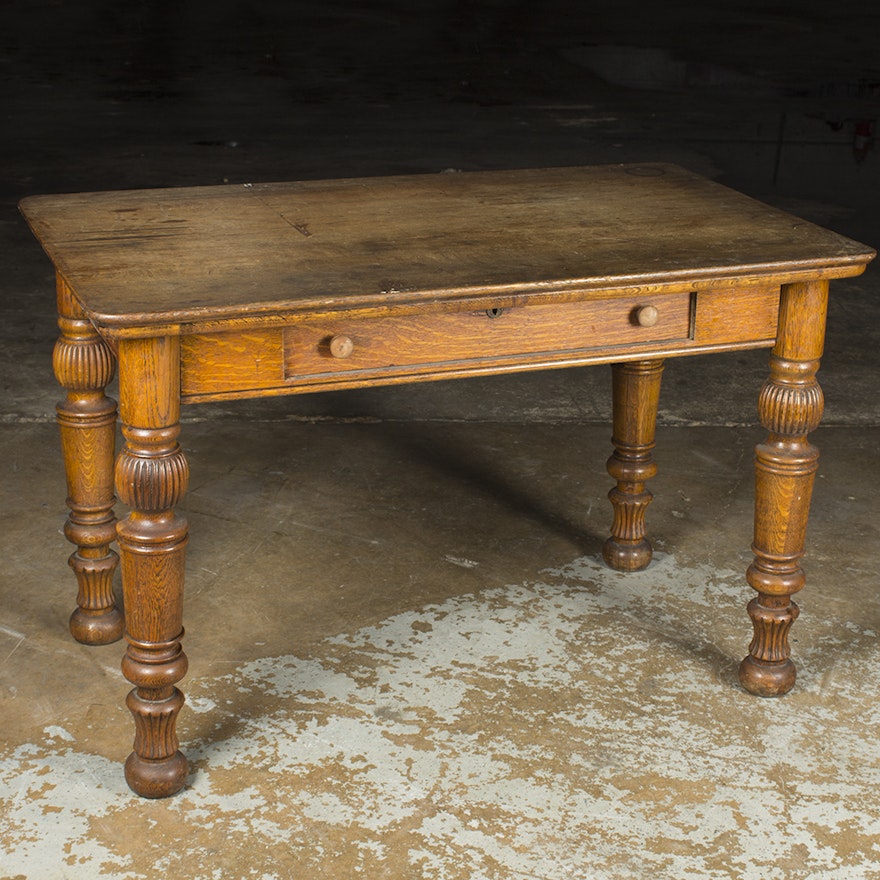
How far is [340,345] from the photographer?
2.05 metres

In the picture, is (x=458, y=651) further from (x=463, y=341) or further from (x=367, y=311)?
(x=367, y=311)

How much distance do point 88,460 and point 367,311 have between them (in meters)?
0.78

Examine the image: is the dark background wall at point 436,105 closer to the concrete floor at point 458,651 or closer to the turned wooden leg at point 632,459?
the concrete floor at point 458,651

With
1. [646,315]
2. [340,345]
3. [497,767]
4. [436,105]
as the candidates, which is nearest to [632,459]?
[646,315]

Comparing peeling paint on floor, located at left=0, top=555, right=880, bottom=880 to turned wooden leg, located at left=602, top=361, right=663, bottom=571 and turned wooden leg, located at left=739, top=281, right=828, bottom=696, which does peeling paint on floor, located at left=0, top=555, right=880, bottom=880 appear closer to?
turned wooden leg, located at left=739, top=281, right=828, bottom=696

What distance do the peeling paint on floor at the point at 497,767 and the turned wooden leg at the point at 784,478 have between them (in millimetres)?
98

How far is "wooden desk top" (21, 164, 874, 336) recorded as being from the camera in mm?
2002

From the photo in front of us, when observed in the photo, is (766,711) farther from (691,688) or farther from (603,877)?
(603,877)

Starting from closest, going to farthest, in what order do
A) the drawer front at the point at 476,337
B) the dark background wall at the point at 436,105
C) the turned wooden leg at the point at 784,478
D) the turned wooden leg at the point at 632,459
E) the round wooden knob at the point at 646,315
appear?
the drawer front at the point at 476,337, the round wooden knob at the point at 646,315, the turned wooden leg at the point at 784,478, the turned wooden leg at the point at 632,459, the dark background wall at the point at 436,105

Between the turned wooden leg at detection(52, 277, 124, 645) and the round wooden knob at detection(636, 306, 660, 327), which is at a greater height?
the round wooden knob at detection(636, 306, 660, 327)

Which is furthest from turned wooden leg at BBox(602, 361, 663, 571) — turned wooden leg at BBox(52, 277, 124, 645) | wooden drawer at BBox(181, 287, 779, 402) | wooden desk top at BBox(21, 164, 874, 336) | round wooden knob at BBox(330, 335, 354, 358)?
turned wooden leg at BBox(52, 277, 124, 645)

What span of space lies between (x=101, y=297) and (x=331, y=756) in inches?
35.1

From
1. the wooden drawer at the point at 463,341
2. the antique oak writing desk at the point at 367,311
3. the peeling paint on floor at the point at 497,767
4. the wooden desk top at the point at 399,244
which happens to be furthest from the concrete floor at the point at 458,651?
the wooden desk top at the point at 399,244

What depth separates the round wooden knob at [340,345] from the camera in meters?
2.05
